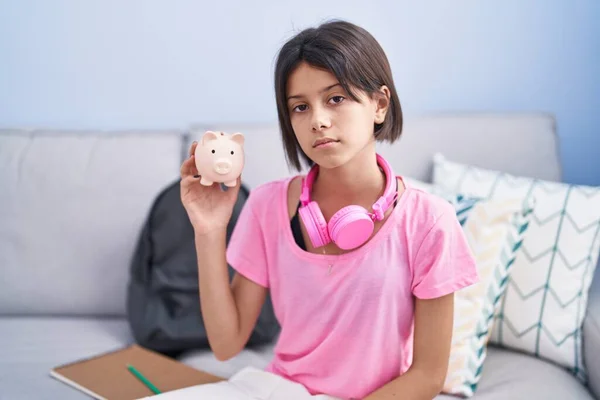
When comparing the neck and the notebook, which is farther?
the notebook

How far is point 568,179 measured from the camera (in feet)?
6.09

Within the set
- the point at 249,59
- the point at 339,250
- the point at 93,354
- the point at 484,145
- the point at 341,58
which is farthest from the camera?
the point at 249,59

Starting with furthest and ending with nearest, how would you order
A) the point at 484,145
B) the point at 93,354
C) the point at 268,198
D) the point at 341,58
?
1. the point at 484,145
2. the point at 93,354
3. the point at 268,198
4. the point at 341,58

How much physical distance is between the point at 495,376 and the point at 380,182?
21.9 inches

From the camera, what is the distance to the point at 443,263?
3.07 ft

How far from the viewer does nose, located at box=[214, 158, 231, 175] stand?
37.8 inches

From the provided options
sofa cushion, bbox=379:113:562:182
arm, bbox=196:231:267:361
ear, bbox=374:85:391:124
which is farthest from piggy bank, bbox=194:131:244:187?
sofa cushion, bbox=379:113:562:182

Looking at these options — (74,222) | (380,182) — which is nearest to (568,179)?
(380,182)

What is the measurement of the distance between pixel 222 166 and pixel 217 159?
14 mm

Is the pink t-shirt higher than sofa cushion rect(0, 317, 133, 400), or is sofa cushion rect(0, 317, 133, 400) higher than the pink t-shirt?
the pink t-shirt

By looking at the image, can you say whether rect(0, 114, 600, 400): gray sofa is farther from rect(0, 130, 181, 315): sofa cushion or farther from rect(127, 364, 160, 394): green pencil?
rect(127, 364, 160, 394): green pencil

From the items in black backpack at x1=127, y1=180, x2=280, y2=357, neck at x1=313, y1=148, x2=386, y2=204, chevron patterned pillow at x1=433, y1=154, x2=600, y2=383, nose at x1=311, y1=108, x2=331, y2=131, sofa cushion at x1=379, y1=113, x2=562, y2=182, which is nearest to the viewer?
nose at x1=311, y1=108, x2=331, y2=131

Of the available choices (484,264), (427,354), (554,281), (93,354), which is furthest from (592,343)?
(93,354)

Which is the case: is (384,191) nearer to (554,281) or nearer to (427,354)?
(427,354)
